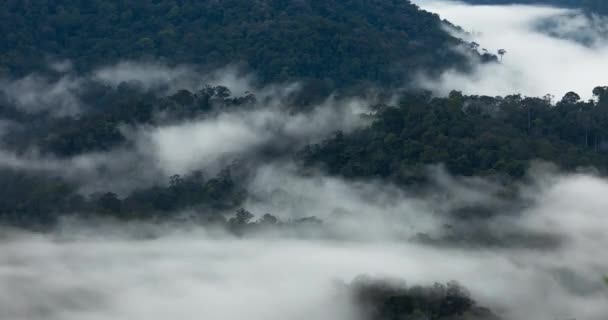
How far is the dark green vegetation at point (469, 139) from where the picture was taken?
42594mm

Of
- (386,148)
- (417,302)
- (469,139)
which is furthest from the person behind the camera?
(386,148)

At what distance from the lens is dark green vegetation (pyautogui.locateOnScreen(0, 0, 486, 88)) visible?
5941cm

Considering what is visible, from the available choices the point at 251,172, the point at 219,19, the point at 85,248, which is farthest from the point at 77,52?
the point at 85,248

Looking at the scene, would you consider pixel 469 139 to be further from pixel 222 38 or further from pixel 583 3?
pixel 583 3

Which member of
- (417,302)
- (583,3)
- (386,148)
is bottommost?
(417,302)

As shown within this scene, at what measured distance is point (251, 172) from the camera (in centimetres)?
4562

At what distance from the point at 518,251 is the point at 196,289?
9764 mm

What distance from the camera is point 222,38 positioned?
61938 mm

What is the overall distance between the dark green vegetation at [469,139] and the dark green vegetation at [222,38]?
10.8 meters

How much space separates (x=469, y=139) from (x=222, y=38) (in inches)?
847

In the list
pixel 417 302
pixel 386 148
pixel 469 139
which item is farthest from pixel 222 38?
pixel 417 302

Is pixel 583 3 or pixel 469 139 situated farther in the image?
pixel 583 3

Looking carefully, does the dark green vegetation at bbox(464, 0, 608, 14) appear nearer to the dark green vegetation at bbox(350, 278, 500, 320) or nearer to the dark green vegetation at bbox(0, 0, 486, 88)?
the dark green vegetation at bbox(0, 0, 486, 88)

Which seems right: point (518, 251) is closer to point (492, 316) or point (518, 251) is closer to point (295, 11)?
point (492, 316)
